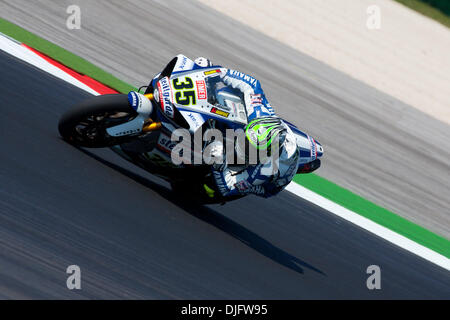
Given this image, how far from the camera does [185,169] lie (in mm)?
6156

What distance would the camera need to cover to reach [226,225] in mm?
6371

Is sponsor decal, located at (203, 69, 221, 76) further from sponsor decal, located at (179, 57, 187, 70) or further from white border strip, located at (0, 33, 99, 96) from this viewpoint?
white border strip, located at (0, 33, 99, 96)

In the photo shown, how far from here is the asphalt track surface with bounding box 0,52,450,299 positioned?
4516mm

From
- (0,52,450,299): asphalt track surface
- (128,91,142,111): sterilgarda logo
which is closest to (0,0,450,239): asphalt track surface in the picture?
(0,52,450,299): asphalt track surface

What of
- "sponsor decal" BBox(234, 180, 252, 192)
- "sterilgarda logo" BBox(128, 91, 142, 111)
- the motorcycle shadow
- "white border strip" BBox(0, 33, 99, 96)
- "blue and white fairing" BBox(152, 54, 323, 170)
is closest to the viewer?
"sterilgarda logo" BBox(128, 91, 142, 111)

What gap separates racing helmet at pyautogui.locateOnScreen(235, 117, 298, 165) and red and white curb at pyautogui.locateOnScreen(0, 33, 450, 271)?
7.68ft

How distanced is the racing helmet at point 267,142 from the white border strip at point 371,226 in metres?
2.34

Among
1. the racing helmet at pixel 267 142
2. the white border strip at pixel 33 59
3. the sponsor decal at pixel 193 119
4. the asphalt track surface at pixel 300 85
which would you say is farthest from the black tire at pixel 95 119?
the asphalt track surface at pixel 300 85

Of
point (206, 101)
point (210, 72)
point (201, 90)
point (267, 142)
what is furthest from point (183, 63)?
point (267, 142)

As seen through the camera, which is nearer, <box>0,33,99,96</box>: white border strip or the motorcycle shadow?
the motorcycle shadow

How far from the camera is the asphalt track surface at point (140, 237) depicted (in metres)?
4.52

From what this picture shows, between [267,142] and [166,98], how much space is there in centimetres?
92

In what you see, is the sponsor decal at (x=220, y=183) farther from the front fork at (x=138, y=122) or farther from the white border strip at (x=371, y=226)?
the white border strip at (x=371, y=226)
